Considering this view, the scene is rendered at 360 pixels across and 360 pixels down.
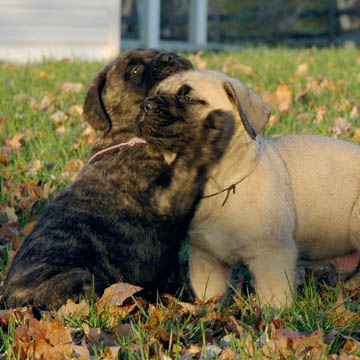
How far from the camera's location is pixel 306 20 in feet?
95.6

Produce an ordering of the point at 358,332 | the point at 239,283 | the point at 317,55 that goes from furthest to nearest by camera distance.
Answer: the point at 317,55 → the point at 239,283 → the point at 358,332

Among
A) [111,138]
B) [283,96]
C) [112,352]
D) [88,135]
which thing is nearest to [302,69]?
[283,96]

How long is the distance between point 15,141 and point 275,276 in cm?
380

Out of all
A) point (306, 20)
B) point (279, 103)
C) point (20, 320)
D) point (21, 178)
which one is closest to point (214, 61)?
point (279, 103)

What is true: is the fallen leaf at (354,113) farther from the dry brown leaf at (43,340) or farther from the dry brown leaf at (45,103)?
the dry brown leaf at (43,340)

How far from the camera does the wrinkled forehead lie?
4.04 m

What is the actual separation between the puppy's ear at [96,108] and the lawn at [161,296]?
42.8 inches

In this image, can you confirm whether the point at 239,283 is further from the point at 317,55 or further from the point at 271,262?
the point at 317,55

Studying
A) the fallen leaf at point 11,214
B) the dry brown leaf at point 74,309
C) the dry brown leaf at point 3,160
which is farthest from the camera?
the dry brown leaf at point 3,160

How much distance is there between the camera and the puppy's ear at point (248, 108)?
12.7ft

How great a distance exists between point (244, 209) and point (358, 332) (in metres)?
0.94

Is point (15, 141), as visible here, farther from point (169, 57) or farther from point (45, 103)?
point (169, 57)

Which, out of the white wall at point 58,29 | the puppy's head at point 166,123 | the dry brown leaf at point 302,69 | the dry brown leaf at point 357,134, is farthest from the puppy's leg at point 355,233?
the white wall at point 58,29

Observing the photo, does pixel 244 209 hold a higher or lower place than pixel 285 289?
higher
